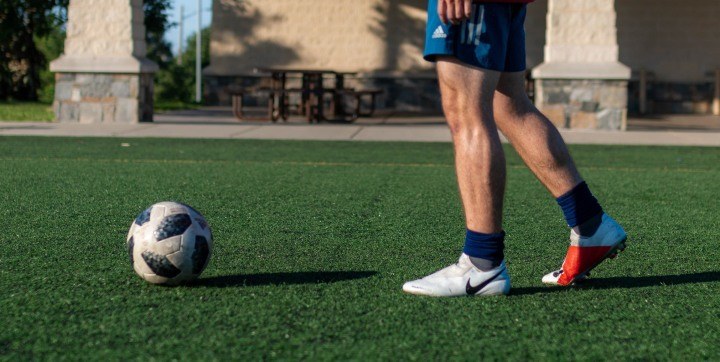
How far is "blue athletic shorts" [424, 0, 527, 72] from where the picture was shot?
3.69m

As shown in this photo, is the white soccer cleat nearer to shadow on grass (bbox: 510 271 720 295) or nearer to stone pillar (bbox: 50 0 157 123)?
shadow on grass (bbox: 510 271 720 295)

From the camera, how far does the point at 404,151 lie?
11.6 meters

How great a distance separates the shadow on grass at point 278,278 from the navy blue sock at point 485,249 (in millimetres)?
511

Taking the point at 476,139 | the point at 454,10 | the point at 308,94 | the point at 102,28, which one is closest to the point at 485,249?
the point at 476,139

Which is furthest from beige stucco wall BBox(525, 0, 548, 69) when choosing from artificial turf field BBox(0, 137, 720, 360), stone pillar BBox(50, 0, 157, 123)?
artificial turf field BBox(0, 137, 720, 360)

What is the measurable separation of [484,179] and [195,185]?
4.25 meters

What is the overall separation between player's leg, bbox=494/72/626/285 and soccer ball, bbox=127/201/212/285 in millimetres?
1243

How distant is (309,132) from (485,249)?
1057 cm

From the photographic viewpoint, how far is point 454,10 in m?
3.62

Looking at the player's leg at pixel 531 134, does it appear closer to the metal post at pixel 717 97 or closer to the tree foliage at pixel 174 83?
the metal post at pixel 717 97

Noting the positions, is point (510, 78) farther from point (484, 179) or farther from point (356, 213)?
point (356, 213)

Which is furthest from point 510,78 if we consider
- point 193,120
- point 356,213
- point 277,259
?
point 193,120

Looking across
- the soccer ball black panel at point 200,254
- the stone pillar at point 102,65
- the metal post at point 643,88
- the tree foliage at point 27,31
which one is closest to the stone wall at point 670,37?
the metal post at point 643,88

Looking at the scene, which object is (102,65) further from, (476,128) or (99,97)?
(476,128)
